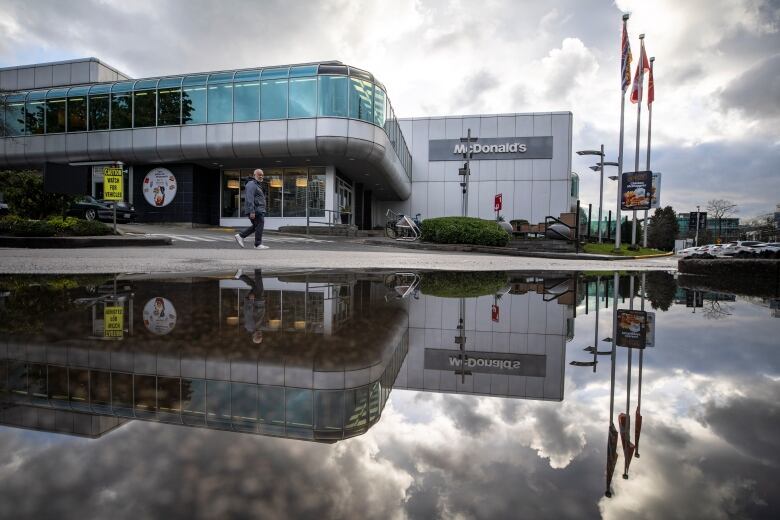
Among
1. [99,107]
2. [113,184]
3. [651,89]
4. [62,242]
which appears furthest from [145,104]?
[651,89]

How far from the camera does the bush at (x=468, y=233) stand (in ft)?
58.4

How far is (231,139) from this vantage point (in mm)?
26625

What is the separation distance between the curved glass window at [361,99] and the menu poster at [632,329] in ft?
78.3

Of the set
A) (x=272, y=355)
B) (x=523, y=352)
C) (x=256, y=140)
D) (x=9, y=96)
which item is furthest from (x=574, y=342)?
(x=9, y=96)

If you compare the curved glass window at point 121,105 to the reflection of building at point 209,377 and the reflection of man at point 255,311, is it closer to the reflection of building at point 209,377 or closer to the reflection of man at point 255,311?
the reflection of man at point 255,311

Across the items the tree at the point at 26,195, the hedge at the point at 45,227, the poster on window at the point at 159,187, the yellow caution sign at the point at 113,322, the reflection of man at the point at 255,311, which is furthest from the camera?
the poster on window at the point at 159,187

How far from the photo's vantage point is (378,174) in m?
31.3

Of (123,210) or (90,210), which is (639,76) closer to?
(123,210)

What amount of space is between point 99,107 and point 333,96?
16.1 metres

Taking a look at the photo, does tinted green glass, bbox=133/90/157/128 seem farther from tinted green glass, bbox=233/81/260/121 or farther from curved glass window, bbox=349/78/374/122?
curved glass window, bbox=349/78/374/122

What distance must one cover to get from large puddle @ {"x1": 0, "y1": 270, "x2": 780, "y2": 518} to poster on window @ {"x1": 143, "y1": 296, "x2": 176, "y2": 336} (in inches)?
1.3

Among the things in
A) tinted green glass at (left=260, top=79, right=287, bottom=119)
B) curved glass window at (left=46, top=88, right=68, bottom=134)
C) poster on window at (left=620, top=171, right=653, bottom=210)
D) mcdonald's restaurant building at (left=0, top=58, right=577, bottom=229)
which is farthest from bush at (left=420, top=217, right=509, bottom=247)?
curved glass window at (left=46, top=88, right=68, bottom=134)

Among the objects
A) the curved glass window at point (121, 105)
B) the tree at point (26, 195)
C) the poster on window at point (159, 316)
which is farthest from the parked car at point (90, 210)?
the poster on window at point (159, 316)

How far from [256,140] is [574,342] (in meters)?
26.4
